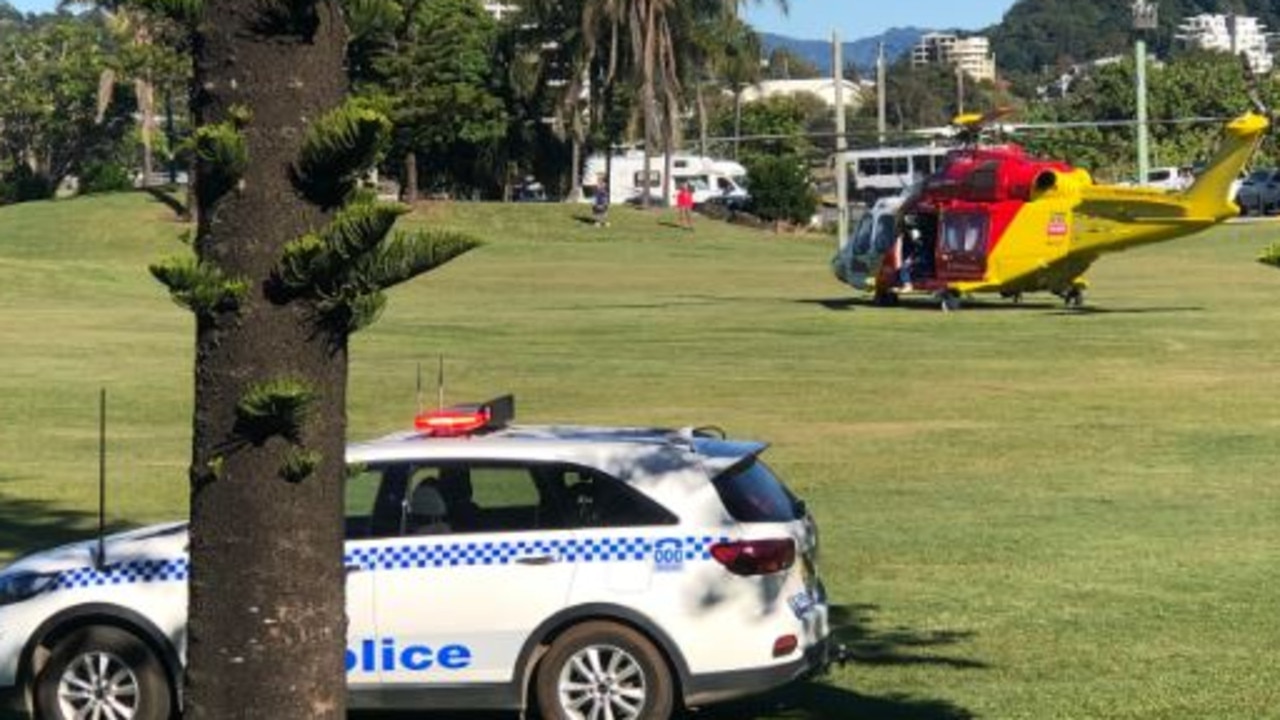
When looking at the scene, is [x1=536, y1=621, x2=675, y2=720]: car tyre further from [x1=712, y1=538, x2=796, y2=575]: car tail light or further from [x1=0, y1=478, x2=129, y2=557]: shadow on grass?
[x1=0, y1=478, x2=129, y2=557]: shadow on grass

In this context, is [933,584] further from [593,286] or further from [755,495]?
[593,286]

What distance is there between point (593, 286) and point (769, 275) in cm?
581

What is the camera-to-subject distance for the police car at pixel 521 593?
29.3 feet

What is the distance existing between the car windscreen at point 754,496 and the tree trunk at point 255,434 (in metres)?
4.89

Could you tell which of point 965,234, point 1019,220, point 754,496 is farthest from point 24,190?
point 754,496

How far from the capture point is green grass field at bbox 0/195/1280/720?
1133 cm

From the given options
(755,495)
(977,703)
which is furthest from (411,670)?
(977,703)

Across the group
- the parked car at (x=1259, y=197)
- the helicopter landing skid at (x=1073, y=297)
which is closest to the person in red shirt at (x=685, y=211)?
the parked car at (x=1259, y=197)

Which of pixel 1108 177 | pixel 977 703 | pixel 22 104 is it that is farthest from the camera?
pixel 1108 177

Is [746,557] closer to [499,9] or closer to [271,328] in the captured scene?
[271,328]

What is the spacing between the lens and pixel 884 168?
119312 millimetres

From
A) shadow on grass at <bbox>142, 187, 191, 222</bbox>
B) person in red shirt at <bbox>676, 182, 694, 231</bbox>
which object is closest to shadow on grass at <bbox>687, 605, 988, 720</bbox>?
shadow on grass at <bbox>142, 187, 191, 222</bbox>

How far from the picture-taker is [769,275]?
55.8m

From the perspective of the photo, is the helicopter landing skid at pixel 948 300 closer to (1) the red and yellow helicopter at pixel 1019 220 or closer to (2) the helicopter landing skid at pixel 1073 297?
(1) the red and yellow helicopter at pixel 1019 220
